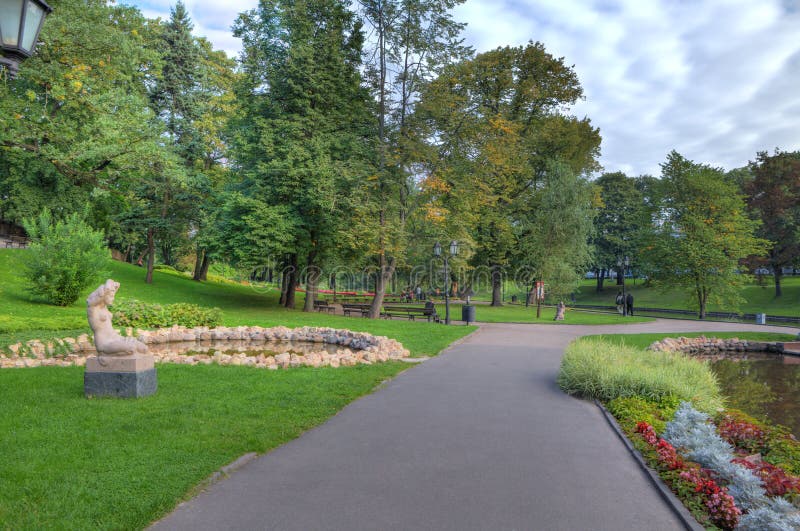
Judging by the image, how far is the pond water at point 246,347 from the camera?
1240 centimetres

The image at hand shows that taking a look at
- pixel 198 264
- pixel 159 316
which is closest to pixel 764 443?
pixel 159 316

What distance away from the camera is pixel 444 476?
4.56m

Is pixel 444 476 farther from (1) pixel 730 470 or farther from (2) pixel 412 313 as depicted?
(2) pixel 412 313

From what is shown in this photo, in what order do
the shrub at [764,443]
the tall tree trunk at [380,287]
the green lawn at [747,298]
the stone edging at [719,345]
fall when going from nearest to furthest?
the shrub at [764,443] → the stone edging at [719,345] → the tall tree trunk at [380,287] → the green lawn at [747,298]

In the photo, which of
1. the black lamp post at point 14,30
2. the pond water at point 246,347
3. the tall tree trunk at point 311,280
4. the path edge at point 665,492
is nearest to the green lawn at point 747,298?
the tall tree trunk at point 311,280

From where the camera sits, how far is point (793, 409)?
9086mm

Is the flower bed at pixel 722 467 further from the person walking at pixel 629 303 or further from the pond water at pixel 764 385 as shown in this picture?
the person walking at pixel 629 303

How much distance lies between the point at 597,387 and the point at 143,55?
21.2 meters

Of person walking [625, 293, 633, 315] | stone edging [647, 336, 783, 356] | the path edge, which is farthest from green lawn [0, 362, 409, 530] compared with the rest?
person walking [625, 293, 633, 315]

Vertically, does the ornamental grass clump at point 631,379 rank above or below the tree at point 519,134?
below

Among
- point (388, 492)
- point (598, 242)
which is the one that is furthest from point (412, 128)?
point (598, 242)

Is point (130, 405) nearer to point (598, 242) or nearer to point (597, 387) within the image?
point (597, 387)

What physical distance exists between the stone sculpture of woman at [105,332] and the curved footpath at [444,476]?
3215 mm

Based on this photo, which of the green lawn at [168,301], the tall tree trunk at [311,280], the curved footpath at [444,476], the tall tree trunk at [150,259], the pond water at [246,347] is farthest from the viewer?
the tall tree trunk at [150,259]
